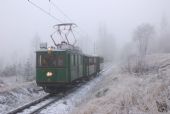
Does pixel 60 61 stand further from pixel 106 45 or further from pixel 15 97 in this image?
pixel 106 45

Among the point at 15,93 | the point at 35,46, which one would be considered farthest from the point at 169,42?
the point at 15,93

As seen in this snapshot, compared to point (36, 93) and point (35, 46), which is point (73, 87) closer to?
point (36, 93)

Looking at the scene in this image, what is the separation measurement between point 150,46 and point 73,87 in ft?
293

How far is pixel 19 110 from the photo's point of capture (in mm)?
13891

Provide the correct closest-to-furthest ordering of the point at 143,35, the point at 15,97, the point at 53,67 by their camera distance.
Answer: the point at 15,97, the point at 53,67, the point at 143,35

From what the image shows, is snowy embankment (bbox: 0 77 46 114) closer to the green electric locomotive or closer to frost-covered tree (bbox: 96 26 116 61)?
the green electric locomotive

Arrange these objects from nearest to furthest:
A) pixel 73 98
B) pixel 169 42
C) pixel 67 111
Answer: pixel 67 111
pixel 73 98
pixel 169 42

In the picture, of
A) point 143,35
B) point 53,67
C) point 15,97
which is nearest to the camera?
point 15,97

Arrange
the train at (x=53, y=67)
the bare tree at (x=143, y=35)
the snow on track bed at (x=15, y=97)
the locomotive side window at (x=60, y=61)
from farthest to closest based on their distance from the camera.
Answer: the bare tree at (x=143, y=35) < the locomotive side window at (x=60, y=61) < the train at (x=53, y=67) < the snow on track bed at (x=15, y=97)

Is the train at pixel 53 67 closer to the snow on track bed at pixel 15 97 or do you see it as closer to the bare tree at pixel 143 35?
the snow on track bed at pixel 15 97

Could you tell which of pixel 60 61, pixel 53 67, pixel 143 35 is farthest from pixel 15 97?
pixel 143 35

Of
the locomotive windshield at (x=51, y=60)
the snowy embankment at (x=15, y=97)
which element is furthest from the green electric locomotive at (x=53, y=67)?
the snowy embankment at (x=15, y=97)

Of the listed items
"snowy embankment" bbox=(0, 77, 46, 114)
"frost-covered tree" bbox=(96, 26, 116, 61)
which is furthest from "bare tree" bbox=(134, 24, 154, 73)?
"snowy embankment" bbox=(0, 77, 46, 114)

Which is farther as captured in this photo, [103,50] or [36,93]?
[103,50]
